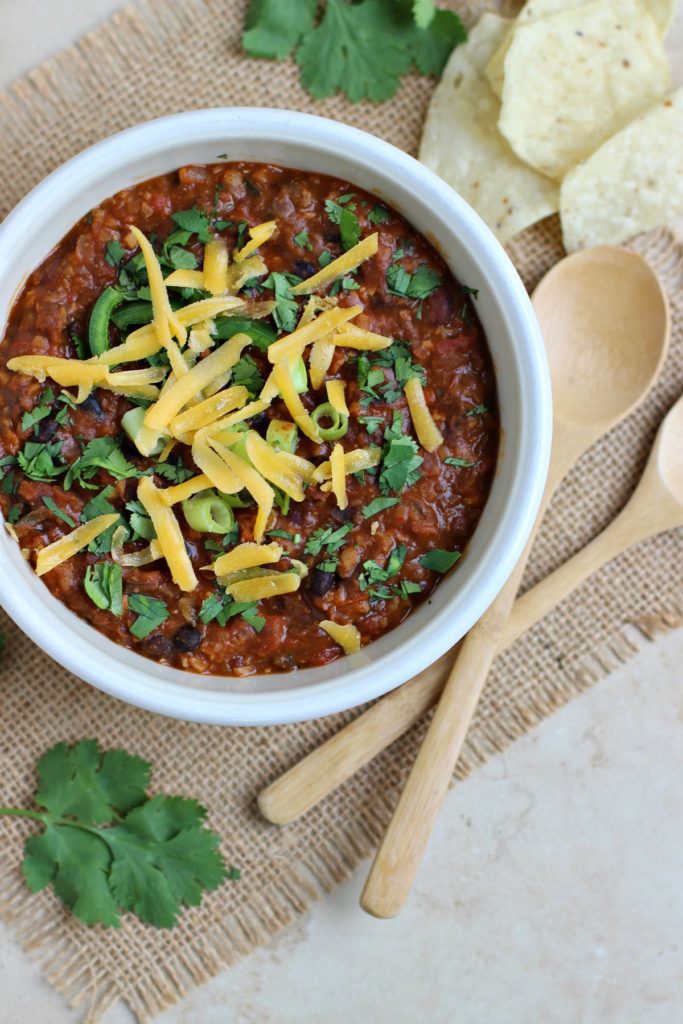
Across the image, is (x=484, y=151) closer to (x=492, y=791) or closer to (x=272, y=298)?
(x=272, y=298)

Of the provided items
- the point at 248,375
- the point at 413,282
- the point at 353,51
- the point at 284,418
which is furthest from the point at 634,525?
the point at 353,51

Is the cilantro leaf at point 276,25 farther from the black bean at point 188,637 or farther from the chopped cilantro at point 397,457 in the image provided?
the black bean at point 188,637

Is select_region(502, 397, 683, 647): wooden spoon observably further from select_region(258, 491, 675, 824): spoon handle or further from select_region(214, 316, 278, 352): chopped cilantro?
select_region(214, 316, 278, 352): chopped cilantro

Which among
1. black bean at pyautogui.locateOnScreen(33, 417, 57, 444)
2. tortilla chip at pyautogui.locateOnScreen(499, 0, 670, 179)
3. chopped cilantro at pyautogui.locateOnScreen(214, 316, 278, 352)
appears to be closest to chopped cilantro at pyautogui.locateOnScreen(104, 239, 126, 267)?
chopped cilantro at pyautogui.locateOnScreen(214, 316, 278, 352)

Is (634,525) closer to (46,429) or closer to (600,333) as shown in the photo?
(600,333)

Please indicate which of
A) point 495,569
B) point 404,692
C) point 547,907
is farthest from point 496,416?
point 547,907

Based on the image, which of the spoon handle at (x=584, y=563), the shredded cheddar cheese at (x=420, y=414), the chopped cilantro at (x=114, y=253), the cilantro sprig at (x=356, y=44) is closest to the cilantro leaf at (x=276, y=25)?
the cilantro sprig at (x=356, y=44)
